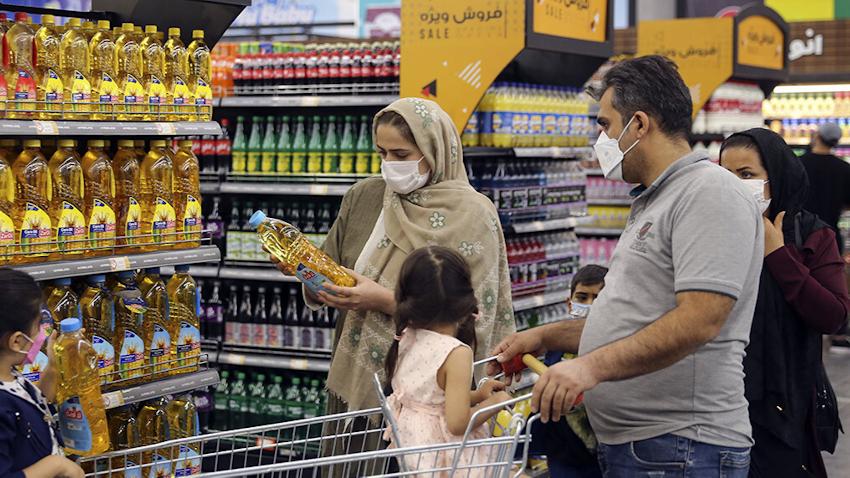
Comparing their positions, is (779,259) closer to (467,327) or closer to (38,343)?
(467,327)

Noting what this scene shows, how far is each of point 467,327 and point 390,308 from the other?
1.00 ft

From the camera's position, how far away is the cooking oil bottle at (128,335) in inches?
139

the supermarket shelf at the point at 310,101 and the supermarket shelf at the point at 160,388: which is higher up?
the supermarket shelf at the point at 310,101

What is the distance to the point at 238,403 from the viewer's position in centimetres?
598

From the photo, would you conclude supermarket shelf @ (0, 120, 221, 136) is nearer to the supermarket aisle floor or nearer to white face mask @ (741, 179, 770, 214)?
white face mask @ (741, 179, 770, 214)

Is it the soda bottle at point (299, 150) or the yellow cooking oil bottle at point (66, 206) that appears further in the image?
the soda bottle at point (299, 150)

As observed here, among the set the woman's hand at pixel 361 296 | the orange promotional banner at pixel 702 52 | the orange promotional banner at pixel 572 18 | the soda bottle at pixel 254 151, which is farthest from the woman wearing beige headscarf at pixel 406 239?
the orange promotional banner at pixel 702 52

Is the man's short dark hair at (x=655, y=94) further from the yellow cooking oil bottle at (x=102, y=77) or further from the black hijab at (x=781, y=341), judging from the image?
the yellow cooking oil bottle at (x=102, y=77)

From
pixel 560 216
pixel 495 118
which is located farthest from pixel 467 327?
pixel 560 216

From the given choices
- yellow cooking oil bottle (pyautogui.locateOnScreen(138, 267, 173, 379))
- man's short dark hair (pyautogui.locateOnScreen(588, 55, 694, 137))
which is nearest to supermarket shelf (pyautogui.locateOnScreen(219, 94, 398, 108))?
yellow cooking oil bottle (pyautogui.locateOnScreen(138, 267, 173, 379))

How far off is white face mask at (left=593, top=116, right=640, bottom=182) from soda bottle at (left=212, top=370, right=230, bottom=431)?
162 inches

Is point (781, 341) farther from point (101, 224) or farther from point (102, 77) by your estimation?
point (102, 77)

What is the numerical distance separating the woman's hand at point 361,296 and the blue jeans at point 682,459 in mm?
996

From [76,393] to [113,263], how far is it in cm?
75
